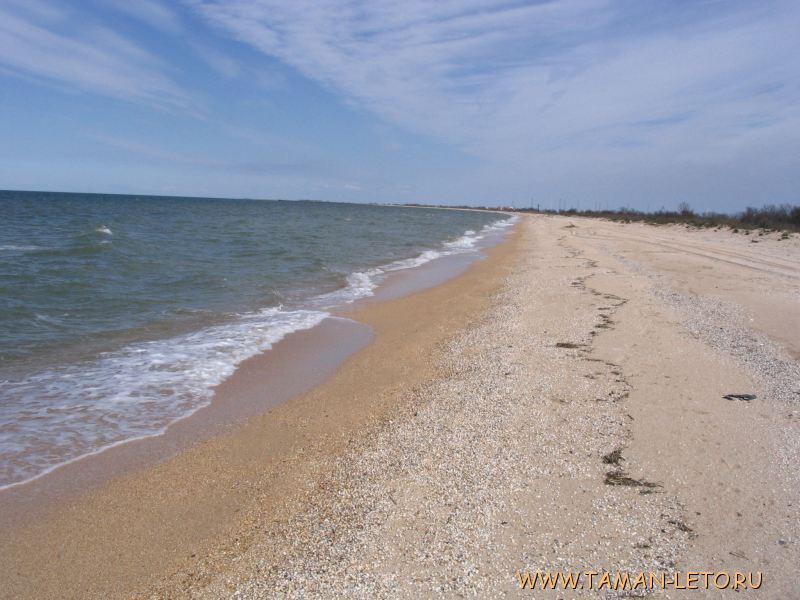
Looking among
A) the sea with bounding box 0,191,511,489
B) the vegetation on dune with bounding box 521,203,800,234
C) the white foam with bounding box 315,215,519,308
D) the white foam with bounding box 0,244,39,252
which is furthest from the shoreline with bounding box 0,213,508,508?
the vegetation on dune with bounding box 521,203,800,234

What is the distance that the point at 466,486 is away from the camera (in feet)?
11.7

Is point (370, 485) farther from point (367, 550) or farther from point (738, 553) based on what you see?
point (738, 553)

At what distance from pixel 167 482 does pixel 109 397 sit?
7.26 ft

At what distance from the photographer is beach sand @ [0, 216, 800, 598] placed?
285 cm

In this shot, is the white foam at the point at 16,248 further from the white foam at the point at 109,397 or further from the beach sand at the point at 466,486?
the beach sand at the point at 466,486

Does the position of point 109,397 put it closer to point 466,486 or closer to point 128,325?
point 128,325

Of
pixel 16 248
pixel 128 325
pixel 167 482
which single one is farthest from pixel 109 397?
pixel 16 248

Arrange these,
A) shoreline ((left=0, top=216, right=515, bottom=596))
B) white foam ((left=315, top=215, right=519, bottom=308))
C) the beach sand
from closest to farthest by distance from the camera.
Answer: the beach sand
shoreline ((left=0, top=216, right=515, bottom=596))
white foam ((left=315, top=215, right=519, bottom=308))

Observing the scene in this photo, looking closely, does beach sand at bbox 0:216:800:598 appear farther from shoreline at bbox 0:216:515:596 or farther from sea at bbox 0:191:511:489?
sea at bbox 0:191:511:489

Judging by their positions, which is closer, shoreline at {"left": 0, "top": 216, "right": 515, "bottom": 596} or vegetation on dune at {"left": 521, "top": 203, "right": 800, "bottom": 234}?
shoreline at {"left": 0, "top": 216, "right": 515, "bottom": 596}

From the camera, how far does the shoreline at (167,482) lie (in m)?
3.16

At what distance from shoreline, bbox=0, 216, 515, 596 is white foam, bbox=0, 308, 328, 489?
0.24 m

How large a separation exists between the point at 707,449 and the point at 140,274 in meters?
14.1

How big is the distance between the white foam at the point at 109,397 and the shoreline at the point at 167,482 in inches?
9.3
